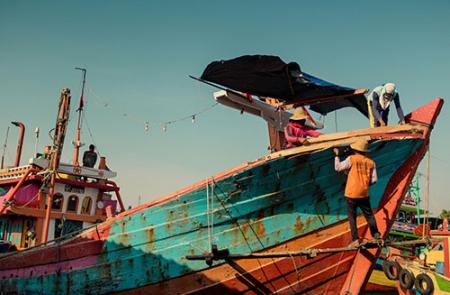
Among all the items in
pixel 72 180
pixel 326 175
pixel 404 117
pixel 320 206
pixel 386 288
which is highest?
pixel 72 180

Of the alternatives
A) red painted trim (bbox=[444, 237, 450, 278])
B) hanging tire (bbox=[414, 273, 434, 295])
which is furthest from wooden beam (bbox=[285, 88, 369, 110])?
red painted trim (bbox=[444, 237, 450, 278])

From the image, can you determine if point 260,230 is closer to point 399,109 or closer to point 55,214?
point 399,109

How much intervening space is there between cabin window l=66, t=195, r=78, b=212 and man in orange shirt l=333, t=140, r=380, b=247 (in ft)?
30.7

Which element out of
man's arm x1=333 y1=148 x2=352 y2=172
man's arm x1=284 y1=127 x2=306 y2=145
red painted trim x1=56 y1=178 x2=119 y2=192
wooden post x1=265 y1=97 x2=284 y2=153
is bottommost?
man's arm x1=333 y1=148 x2=352 y2=172

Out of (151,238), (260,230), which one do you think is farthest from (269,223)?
(151,238)

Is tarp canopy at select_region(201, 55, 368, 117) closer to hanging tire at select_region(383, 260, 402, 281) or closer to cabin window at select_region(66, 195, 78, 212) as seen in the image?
hanging tire at select_region(383, 260, 402, 281)

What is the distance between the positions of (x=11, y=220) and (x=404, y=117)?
438 inches

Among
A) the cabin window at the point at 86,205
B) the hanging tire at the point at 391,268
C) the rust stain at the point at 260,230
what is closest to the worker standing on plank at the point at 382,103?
the hanging tire at the point at 391,268

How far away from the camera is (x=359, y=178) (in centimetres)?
553

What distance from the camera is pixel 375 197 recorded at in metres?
6.38

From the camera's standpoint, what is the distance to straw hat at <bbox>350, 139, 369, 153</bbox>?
559 centimetres

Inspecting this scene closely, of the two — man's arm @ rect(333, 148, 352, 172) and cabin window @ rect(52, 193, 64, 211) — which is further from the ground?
cabin window @ rect(52, 193, 64, 211)

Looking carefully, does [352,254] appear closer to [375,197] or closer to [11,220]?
[375,197]

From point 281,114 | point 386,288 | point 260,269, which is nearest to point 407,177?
point 260,269
